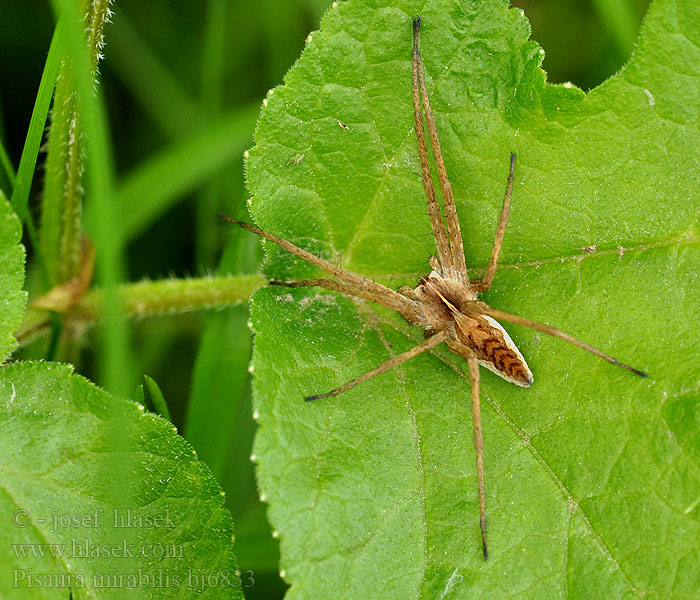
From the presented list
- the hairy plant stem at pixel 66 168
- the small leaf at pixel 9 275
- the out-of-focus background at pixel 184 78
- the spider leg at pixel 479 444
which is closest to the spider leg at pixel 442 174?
the spider leg at pixel 479 444

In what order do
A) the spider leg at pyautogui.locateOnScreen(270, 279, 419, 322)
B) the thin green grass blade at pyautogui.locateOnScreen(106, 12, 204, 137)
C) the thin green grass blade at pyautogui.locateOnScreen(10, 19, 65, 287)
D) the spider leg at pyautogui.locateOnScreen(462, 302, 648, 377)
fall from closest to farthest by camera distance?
the spider leg at pyautogui.locateOnScreen(462, 302, 648, 377)
the thin green grass blade at pyautogui.locateOnScreen(10, 19, 65, 287)
the spider leg at pyautogui.locateOnScreen(270, 279, 419, 322)
the thin green grass blade at pyautogui.locateOnScreen(106, 12, 204, 137)

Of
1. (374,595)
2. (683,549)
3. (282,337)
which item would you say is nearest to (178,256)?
(282,337)

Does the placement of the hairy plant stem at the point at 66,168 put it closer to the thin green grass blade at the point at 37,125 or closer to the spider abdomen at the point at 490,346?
the thin green grass blade at the point at 37,125

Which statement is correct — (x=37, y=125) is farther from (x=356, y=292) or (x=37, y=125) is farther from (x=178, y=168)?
(x=356, y=292)

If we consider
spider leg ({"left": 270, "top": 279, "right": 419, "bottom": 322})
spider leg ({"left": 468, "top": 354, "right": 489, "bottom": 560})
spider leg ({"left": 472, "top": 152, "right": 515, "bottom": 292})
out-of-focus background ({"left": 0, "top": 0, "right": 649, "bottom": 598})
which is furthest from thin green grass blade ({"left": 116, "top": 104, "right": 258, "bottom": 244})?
spider leg ({"left": 468, "top": 354, "right": 489, "bottom": 560})

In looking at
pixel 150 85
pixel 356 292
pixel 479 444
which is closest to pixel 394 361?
pixel 356 292

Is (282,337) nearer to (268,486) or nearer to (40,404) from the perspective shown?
(268,486)

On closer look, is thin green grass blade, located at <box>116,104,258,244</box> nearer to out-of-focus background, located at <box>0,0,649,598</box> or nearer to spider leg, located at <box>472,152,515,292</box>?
out-of-focus background, located at <box>0,0,649,598</box>

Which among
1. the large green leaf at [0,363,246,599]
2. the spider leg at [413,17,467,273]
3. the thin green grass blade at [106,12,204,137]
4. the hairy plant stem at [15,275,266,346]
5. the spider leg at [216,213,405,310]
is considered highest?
the thin green grass blade at [106,12,204,137]
